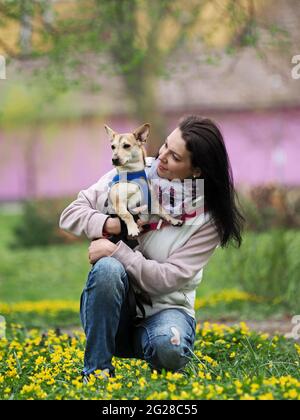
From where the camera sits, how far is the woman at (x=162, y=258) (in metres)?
4.28

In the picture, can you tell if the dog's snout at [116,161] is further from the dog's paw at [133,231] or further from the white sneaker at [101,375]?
the white sneaker at [101,375]

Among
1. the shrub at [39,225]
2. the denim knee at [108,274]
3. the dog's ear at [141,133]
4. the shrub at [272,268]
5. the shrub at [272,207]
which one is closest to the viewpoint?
the denim knee at [108,274]

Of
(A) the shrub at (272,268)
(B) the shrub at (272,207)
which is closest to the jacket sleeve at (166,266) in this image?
(A) the shrub at (272,268)

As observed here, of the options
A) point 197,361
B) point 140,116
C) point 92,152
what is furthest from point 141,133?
point 92,152

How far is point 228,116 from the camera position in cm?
2478

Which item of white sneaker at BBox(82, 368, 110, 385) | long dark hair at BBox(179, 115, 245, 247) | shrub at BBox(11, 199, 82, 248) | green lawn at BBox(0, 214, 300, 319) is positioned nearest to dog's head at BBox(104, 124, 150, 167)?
long dark hair at BBox(179, 115, 245, 247)

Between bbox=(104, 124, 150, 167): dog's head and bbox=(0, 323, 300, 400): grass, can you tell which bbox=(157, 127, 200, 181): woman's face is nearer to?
bbox=(104, 124, 150, 167): dog's head

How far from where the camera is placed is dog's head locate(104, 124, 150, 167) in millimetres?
4355

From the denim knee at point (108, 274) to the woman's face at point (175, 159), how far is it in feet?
1.82

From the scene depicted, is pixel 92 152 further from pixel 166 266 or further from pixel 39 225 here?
pixel 166 266

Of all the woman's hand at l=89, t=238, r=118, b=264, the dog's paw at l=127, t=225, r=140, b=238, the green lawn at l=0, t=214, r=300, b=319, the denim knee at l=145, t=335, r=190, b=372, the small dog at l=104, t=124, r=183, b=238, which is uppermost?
the small dog at l=104, t=124, r=183, b=238
